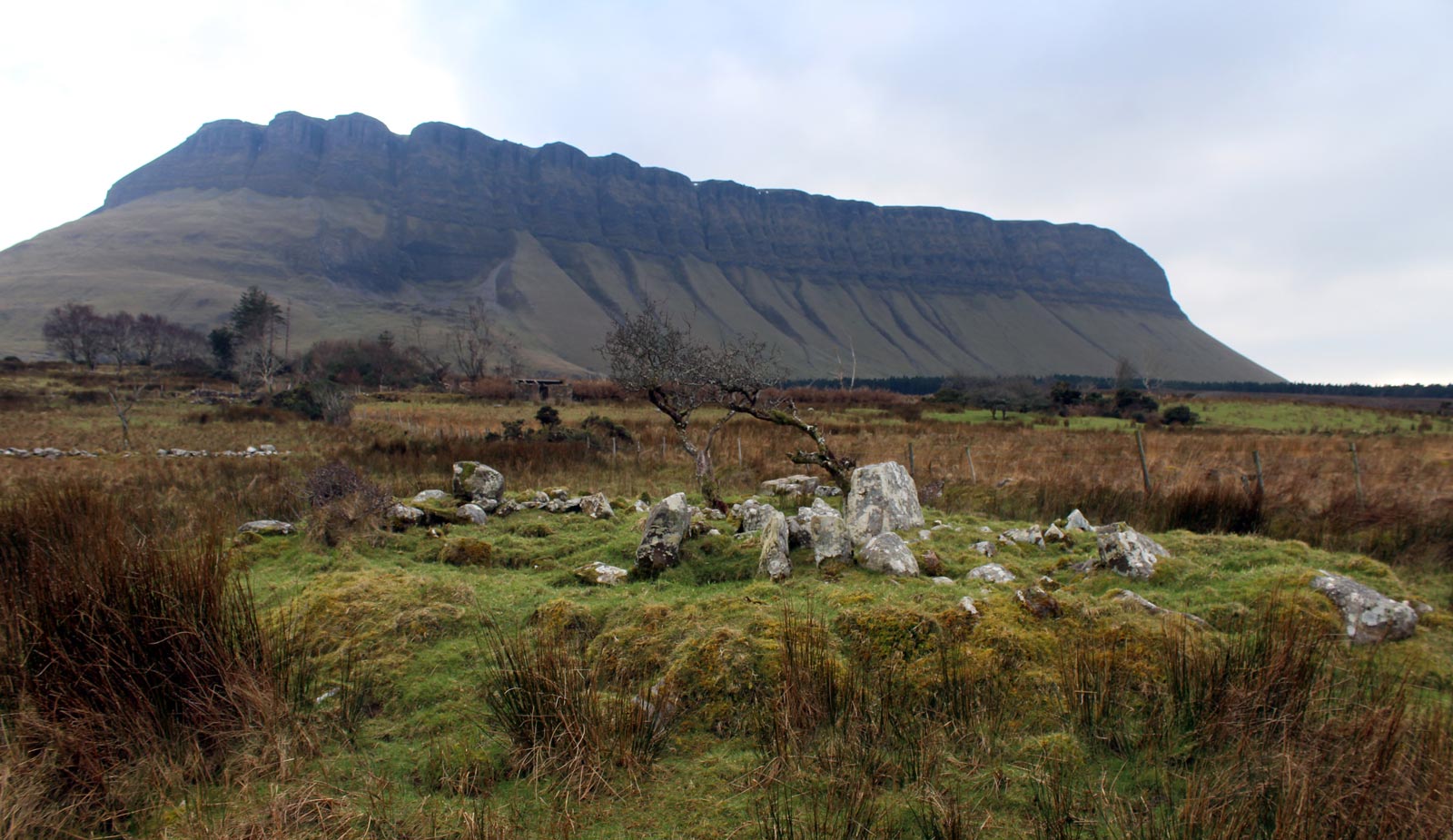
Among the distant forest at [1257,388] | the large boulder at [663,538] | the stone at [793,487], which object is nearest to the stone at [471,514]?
the large boulder at [663,538]

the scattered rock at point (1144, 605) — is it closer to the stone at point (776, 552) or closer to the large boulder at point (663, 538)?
the stone at point (776, 552)

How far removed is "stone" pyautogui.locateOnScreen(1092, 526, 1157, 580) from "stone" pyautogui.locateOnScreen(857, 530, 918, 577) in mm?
1947

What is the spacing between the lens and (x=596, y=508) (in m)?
10.6

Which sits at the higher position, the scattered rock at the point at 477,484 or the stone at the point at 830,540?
the stone at the point at 830,540

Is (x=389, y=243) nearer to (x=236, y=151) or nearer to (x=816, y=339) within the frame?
(x=236, y=151)

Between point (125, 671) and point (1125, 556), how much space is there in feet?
26.3

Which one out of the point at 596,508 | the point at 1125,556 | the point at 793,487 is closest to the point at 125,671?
the point at 596,508

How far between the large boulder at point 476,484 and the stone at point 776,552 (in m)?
5.75

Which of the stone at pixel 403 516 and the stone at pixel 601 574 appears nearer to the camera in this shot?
the stone at pixel 601 574

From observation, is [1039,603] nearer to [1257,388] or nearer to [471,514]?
[471,514]

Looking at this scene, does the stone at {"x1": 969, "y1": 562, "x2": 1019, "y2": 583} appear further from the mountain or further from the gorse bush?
the mountain

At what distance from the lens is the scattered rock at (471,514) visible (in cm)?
1000

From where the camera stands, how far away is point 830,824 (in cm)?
323

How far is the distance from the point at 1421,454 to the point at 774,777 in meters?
23.4
